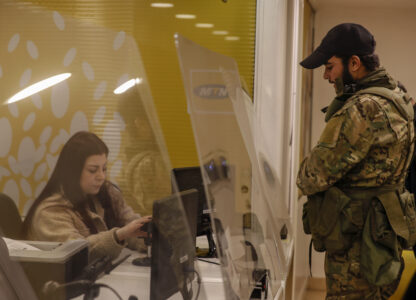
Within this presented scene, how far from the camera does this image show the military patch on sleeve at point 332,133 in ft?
7.25

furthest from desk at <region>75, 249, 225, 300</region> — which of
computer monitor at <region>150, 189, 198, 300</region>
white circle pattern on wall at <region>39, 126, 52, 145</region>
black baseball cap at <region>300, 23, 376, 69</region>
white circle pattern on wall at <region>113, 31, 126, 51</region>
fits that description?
black baseball cap at <region>300, 23, 376, 69</region>

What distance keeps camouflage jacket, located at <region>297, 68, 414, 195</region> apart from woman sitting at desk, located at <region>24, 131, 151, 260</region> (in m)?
1.50

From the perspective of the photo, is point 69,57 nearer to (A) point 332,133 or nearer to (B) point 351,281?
(A) point 332,133

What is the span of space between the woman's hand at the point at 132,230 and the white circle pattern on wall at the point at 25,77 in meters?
0.29

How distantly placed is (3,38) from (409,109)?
1.96m

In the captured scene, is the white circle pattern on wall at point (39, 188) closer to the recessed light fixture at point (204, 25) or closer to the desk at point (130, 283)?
the desk at point (130, 283)

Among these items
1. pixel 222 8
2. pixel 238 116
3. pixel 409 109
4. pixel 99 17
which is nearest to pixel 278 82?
pixel 222 8

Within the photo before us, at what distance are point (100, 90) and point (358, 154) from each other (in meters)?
1.56

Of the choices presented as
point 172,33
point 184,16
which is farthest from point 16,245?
point 184,16

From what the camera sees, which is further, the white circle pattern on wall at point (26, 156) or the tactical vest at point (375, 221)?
the tactical vest at point (375, 221)

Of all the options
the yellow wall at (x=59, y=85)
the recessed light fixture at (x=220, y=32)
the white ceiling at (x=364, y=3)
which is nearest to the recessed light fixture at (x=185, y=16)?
the recessed light fixture at (x=220, y=32)

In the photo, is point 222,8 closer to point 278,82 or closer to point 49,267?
point 278,82

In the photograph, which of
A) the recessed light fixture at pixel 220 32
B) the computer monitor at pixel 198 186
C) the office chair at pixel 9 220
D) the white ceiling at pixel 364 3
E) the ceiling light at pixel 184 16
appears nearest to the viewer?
the office chair at pixel 9 220

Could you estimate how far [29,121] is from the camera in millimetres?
738
